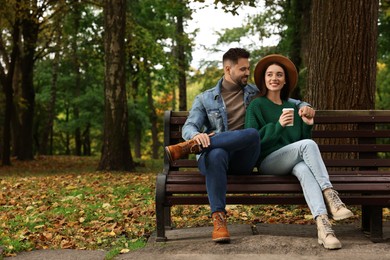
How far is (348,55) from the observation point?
21.2 feet

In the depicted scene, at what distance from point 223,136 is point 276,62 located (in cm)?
98

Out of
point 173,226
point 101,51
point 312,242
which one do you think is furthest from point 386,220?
point 101,51

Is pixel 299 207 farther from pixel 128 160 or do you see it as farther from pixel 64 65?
pixel 64 65

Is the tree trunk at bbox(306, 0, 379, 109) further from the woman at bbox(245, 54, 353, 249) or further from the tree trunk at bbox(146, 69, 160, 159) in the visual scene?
the tree trunk at bbox(146, 69, 160, 159)

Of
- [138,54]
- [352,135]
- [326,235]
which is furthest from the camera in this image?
[138,54]

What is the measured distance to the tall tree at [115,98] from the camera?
1399cm

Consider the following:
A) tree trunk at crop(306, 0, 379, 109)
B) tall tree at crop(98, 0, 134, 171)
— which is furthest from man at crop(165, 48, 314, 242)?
tall tree at crop(98, 0, 134, 171)

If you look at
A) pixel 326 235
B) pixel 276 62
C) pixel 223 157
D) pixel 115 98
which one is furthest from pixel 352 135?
pixel 115 98

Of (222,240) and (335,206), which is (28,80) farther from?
(335,206)

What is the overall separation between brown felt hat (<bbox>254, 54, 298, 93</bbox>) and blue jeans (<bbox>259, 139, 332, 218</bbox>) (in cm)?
71

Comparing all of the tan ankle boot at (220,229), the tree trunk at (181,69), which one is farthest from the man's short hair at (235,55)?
the tree trunk at (181,69)

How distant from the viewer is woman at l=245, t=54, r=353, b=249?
4410 millimetres

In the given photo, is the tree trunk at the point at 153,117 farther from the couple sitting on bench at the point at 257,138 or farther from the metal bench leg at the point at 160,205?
the metal bench leg at the point at 160,205

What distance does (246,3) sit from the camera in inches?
521
